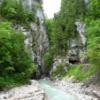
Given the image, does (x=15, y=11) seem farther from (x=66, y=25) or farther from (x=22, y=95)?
(x=22, y=95)

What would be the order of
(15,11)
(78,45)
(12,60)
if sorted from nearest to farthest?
(12,60) < (78,45) < (15,11)

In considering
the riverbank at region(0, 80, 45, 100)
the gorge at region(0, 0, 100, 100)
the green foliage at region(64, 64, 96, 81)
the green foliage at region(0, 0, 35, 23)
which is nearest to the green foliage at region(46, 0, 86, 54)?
the gorge at region(0, 0, 100, 100)

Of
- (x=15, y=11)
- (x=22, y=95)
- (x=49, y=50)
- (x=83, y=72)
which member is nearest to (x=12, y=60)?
(x=22, y=95)

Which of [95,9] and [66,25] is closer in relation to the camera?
[95,9]

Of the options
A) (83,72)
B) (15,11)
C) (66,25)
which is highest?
(15,11)

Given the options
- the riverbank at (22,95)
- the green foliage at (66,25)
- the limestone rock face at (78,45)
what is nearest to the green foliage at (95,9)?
the limestone rock face at (78,45)

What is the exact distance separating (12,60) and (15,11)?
25.6 m

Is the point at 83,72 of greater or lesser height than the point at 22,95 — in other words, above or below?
below

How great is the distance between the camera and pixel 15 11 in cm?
5922

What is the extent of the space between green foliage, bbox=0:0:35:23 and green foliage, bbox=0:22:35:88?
1930 centimetres

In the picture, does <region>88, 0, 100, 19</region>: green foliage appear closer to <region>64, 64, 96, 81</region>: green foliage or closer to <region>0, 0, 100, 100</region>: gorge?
<region>0, 0, 100, 100</region>: gorge

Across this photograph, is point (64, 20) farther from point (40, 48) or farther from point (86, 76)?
point (86, 76)

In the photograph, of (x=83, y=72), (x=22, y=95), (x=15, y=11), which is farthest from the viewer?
(x=15, y=11)

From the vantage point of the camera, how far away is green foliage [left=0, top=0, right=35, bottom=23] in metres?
57.5
